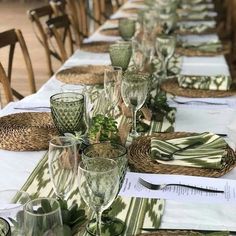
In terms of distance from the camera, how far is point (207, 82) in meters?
1.69

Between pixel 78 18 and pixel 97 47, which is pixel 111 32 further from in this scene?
pixel 78 18

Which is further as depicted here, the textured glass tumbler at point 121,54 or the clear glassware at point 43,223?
the textured glass tumbler at point 121,54

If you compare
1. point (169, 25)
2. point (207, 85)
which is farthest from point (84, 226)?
point (169, 25)

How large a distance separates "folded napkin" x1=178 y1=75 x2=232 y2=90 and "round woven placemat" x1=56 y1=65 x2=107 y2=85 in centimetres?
30

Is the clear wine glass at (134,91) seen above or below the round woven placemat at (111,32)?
above

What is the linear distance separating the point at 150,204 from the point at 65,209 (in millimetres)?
202

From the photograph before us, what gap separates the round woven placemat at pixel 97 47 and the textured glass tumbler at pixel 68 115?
1166 mm

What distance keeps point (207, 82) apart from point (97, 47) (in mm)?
878

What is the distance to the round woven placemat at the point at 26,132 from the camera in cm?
126

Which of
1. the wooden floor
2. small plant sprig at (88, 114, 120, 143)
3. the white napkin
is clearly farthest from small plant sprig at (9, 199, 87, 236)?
the wooden floor

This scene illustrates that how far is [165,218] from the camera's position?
3.11 ft

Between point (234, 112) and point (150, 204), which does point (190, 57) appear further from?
point (150, 204)

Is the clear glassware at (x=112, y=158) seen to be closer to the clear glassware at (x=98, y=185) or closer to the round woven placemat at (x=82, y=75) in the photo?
the clear glassware at (x=98, y=185)

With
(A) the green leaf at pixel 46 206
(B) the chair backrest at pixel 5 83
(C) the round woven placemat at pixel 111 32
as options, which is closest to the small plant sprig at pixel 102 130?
(A) the green leaf at pixel 46 206
